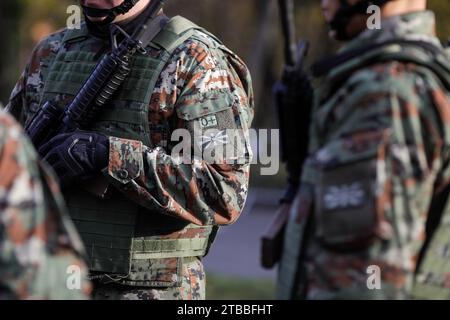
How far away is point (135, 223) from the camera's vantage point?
3.66 m

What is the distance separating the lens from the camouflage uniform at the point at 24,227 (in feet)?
7.13

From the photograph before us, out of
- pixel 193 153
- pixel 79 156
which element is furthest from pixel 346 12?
pixel 79 156

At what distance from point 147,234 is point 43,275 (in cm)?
145

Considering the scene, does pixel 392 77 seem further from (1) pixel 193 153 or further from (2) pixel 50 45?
(2) pixel 50 45

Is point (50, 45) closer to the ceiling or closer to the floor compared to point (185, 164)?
closer to the ceiling

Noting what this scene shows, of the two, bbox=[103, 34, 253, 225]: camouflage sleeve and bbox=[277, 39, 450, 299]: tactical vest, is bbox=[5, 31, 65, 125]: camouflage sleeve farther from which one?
bbox=[277, 39, 450, 299]: tactical vest

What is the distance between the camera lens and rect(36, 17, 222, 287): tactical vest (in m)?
3.64

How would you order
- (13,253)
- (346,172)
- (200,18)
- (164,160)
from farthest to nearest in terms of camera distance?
(200,18)
(164,160)
(346,172)
(13,253)

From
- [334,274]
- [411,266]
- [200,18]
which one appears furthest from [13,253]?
[200,18]

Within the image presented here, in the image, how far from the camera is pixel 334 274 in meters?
2.55

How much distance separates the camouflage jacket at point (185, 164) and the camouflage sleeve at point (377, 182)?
1024mm

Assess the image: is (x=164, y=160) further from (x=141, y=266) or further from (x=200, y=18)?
(x=200, y=18)

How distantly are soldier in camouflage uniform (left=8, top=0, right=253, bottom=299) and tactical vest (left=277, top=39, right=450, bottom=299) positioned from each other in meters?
0.92

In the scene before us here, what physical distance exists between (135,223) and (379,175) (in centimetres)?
138
